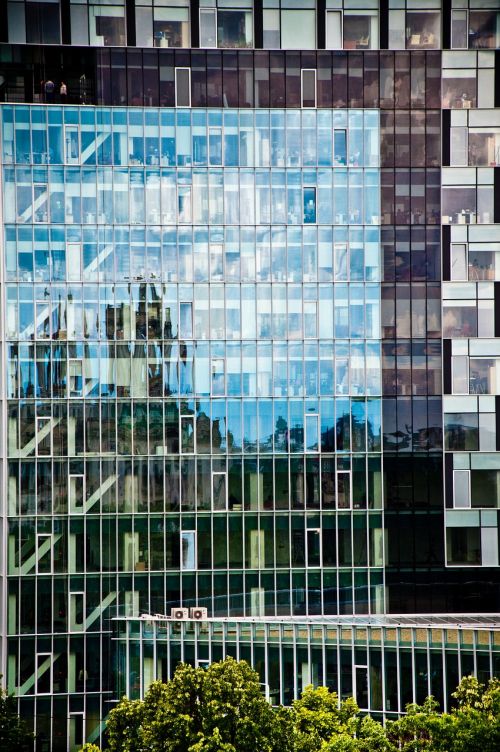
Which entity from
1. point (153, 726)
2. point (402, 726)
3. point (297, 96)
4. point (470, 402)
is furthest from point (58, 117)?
point (402, 726)

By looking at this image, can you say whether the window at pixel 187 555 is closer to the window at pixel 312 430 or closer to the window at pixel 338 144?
the window at pixel 312 430

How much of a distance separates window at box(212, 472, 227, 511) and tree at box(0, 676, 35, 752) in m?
15.8

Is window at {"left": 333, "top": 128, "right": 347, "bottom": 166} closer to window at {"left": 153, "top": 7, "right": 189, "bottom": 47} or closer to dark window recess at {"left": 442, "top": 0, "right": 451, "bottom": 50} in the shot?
dark window recess at {"left": 442, "top": 0, "right": 451, "bottom": 50}

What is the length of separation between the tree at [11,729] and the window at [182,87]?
1383 inches

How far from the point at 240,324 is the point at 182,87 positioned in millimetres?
14377

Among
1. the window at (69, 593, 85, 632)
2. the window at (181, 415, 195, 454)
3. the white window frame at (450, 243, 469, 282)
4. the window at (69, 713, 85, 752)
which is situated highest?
the white window frame at (450, 243, 469, 282)

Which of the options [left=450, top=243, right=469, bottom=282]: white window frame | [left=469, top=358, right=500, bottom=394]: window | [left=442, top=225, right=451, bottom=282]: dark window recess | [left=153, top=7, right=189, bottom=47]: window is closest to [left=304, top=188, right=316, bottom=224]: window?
[left=442, top=225, right=451, bottom=282]: dark window recess

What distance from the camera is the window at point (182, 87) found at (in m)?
66.8

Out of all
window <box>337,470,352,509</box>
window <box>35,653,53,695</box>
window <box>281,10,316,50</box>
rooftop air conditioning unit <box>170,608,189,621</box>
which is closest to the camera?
rooftop air conditioning unit <box>170,608,189,621</box>

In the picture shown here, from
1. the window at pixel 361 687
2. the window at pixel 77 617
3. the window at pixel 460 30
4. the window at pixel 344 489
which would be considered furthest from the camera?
the window at pixel 344 489

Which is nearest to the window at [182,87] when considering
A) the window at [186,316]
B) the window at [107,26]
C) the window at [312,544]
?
the window at [107,26]

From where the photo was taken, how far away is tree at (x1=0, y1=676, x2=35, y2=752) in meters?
58.8

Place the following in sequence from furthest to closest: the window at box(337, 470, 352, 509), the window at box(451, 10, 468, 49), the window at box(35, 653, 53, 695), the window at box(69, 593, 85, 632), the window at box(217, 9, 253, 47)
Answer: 1. the window at box(337, 470, 352, 509)
2. the window at box(451, 10, 468, 49)
3. the window at box(217, 9, 253, 47)
4. the window at box(69, 593, 85, 632)
5. the window at box(35, 653, 53, 695)

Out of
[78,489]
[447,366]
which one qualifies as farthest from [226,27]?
[78,489]
